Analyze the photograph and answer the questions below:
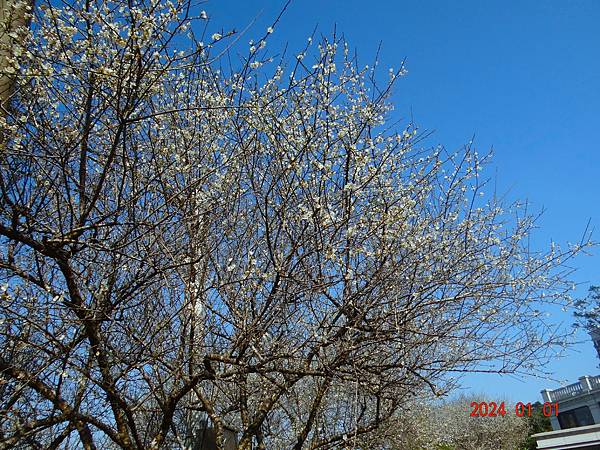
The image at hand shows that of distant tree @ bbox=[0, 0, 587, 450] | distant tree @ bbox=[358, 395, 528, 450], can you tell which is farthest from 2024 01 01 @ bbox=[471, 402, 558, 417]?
distant tree @ bbox=[0, 0, 587, 450]

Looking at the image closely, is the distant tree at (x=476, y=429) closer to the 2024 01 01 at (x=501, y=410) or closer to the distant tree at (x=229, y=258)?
the 2024 01 01 at (x=501, y=410)

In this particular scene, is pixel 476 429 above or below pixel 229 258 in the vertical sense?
below

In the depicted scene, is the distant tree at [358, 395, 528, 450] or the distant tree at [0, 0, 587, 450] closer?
the distant tree at [0, 0, 587, 450]

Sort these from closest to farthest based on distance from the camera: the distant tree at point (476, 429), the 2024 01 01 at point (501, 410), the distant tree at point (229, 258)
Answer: the distant tree at point (229, 258)
the distant tree at point (476, 429)
the 2024 01 01 at point (501, 410)

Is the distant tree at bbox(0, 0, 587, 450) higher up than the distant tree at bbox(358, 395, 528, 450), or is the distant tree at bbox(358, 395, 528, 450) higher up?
the distant tree at bbox(0, 0, 587, 450)

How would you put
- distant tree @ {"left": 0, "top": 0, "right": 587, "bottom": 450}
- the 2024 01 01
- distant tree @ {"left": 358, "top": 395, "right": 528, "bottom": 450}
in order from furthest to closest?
1. the 2024 01 01
2. distant tree @ {"left": 358, "top": 395, "right": 528, "bottom": 450}
3. distant tree @ {"left": 0, "top": 0, "right": 587, "bottom": 450}

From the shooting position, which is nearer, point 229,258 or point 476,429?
point 229,258

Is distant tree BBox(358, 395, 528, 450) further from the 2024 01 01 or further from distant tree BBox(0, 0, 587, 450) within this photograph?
distant tree BBox(0, 0, 587, 450)

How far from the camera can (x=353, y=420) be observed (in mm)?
5633

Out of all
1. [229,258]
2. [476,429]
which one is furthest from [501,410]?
[229,258]

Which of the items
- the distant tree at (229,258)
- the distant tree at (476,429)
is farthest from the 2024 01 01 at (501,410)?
the distant tree at (229,258)

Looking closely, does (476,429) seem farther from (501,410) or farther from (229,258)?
(229,258)

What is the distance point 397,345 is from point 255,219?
6.55 ft

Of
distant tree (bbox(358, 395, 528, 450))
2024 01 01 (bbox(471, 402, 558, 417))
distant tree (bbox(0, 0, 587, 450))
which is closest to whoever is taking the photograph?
distant tree (bbox(0, 0, 587, 450))
